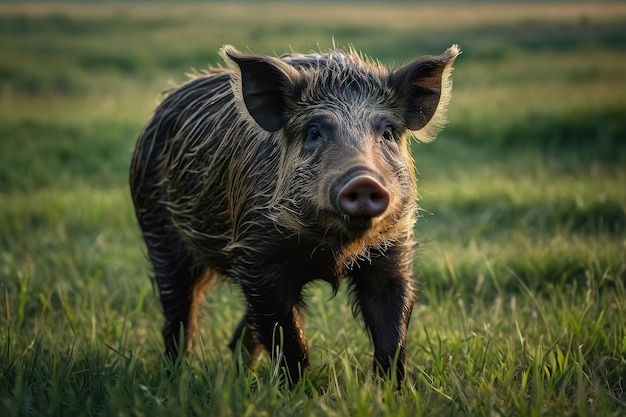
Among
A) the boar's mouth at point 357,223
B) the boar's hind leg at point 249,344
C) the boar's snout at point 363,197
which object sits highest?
the boar's snout at point 363,197

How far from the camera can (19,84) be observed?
631 inches

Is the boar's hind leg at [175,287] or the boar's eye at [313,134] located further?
the boar's hind leg at [175,287]

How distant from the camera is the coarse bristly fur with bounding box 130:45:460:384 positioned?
11.6 feet

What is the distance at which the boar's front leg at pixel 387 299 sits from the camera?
3771mm

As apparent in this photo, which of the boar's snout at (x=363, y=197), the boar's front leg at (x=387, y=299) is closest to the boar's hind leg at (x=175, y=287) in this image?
the boar's front leg at (x=387, y=299)

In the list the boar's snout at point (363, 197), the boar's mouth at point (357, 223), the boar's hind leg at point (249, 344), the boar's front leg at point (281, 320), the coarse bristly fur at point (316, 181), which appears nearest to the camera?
the boar's snout at point (363, 197)

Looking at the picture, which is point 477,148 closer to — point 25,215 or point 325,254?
point 25,215

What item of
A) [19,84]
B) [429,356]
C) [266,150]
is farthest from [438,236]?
[19,84]

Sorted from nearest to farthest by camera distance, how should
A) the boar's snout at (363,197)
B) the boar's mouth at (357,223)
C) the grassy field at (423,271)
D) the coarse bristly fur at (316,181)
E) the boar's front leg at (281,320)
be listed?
the boar's snout at (363,197)
the boar's mouth at (357,223)
the grassy field at (423,271)
the coarse bristly fur at (316,181)
the boar's front leg at (281,320)

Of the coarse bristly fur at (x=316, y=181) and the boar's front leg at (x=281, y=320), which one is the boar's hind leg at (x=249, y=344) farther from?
the boar's front leg at (x=281, y=320)

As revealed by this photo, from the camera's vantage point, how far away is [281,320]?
150 inches

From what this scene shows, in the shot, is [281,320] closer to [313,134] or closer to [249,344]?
[313,134]

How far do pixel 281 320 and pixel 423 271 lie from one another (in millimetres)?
2222

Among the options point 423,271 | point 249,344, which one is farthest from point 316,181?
point 423,271
